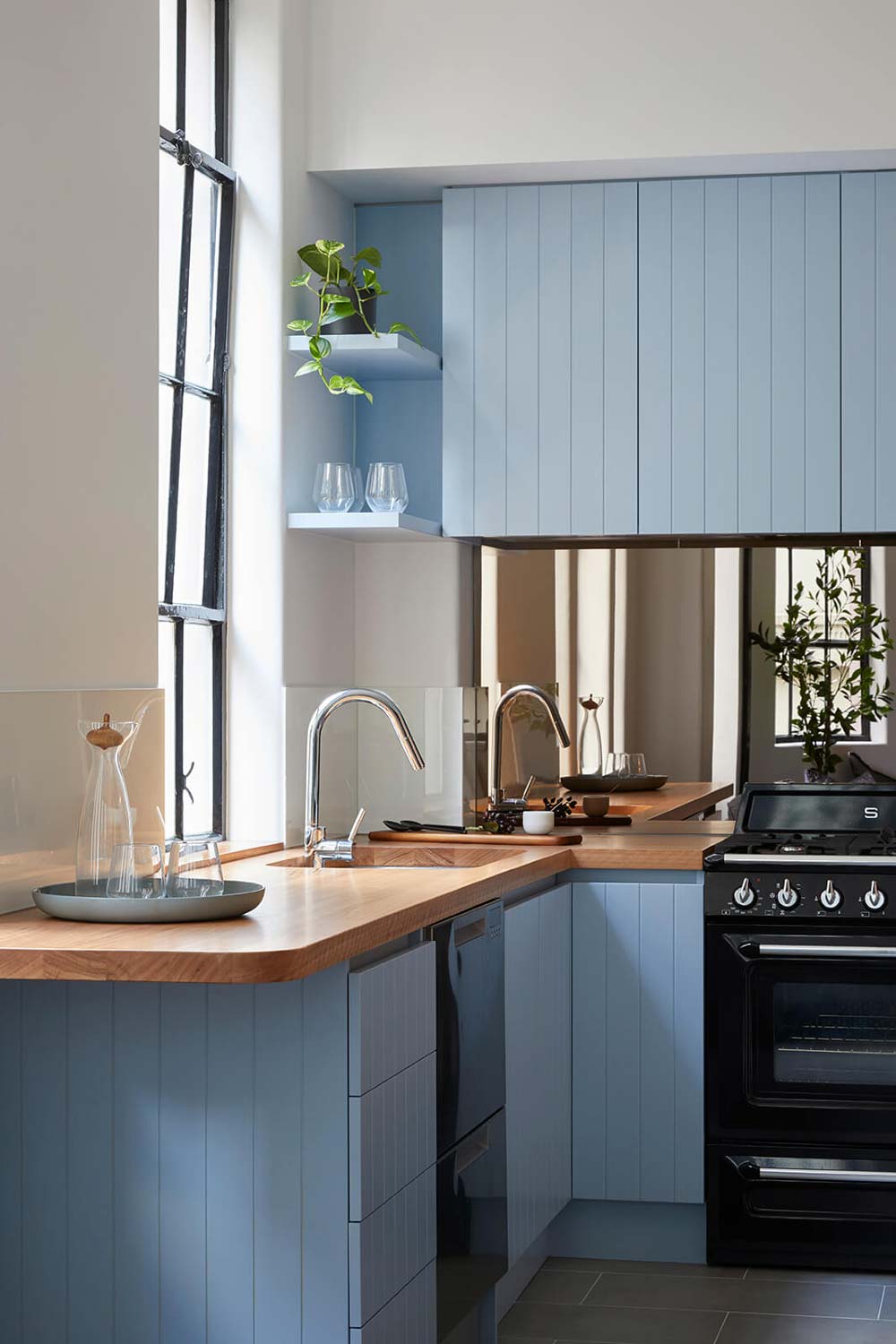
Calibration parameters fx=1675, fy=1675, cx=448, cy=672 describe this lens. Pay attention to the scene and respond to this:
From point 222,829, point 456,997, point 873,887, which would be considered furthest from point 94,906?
point 873,887

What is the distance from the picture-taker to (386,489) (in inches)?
157

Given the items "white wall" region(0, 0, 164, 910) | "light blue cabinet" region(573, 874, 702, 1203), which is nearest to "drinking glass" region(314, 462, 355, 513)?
"white wall" region(0, 0, 164, 910)

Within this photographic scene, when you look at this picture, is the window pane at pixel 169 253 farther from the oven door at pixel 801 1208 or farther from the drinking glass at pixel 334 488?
the oven door at pixel 801 1208

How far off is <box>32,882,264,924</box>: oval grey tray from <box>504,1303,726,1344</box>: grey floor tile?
1.29m

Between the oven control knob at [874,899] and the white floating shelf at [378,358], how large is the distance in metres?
1.66

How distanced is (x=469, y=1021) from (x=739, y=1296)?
1060 mm

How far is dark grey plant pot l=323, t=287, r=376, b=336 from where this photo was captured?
13.3 feet

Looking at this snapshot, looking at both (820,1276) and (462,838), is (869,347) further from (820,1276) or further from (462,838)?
(820,1276)

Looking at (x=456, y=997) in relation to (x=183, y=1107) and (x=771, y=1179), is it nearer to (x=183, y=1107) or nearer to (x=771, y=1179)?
(x=183, y=1107)

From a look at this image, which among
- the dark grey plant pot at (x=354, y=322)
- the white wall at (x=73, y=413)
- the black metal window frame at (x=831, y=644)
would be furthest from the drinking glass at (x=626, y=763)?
the white wall at (x=73, y=413)

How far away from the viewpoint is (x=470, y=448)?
13.8 ft

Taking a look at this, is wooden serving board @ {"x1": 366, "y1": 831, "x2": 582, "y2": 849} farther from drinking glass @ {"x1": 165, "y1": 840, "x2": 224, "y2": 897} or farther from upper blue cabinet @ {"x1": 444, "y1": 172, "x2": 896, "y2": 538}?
drinking glass @ {"x1": 165, "y1": 840, "x2": 224, "y2": 897}

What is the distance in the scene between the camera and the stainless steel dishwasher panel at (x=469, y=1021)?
112 inches

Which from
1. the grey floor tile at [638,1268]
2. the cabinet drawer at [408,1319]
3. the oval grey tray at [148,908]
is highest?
the oval grey tray at [148,908]
